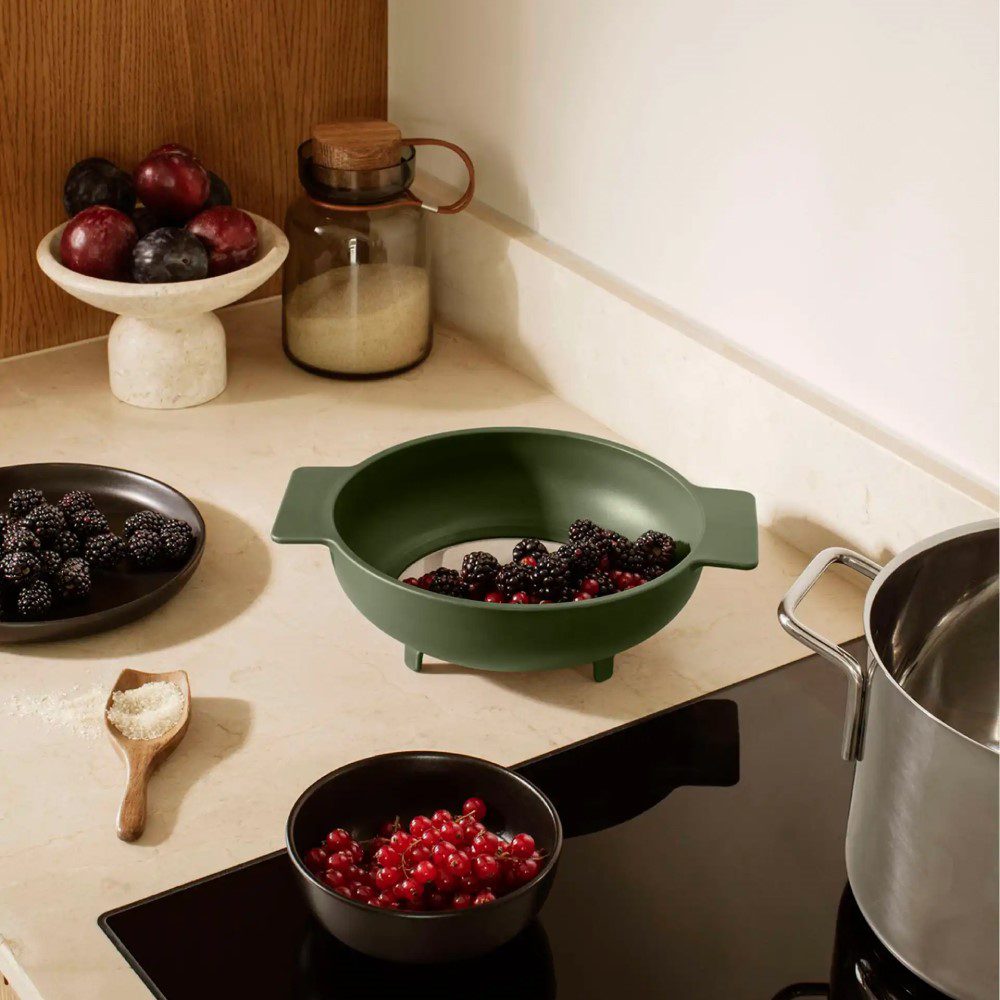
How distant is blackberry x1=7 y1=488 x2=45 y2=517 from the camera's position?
3.78ft

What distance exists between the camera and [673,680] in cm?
106

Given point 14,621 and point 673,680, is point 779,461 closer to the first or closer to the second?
point 673,680

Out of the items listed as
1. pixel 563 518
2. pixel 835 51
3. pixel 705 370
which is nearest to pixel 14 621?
pixel 563 518

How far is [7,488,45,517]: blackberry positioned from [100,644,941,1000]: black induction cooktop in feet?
1.28

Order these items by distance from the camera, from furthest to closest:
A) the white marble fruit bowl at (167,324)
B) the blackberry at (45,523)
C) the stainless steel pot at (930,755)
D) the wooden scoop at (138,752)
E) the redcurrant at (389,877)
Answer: the white marble fruit bowl at (167,324)
the blackberry at (45,523)
the wooden scoop at (138,752)
the redcurrant at (389,877)
the stainless steel pot at (930,755)

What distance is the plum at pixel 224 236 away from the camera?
→ 135cm

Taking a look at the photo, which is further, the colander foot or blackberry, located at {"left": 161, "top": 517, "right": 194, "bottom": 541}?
blackberry, located at {"left": 161, "top": 517, "right": 194, "bottom": 541}

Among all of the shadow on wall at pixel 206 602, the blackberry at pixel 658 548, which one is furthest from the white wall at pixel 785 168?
the shadow on wall at pixel 206 602

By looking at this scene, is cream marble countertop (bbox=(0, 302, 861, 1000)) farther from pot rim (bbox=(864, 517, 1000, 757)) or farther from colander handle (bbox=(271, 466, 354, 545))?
pot rim (bbox=(864, 517, 1000, 757))

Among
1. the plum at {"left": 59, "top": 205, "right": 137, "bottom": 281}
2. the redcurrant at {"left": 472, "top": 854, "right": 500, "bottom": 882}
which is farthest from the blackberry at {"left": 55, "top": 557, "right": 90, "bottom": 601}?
the redcurrant at {"left": 472, "top": 854, "right": 500, "bottom": 882}

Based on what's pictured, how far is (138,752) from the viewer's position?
3.04ft

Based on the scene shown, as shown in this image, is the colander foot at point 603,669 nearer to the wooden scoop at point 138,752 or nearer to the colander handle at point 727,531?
the colander handle at point 727,531

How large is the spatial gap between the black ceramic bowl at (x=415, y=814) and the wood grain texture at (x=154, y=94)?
86cm

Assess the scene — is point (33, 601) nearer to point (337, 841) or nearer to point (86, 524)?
point (86, 524)
